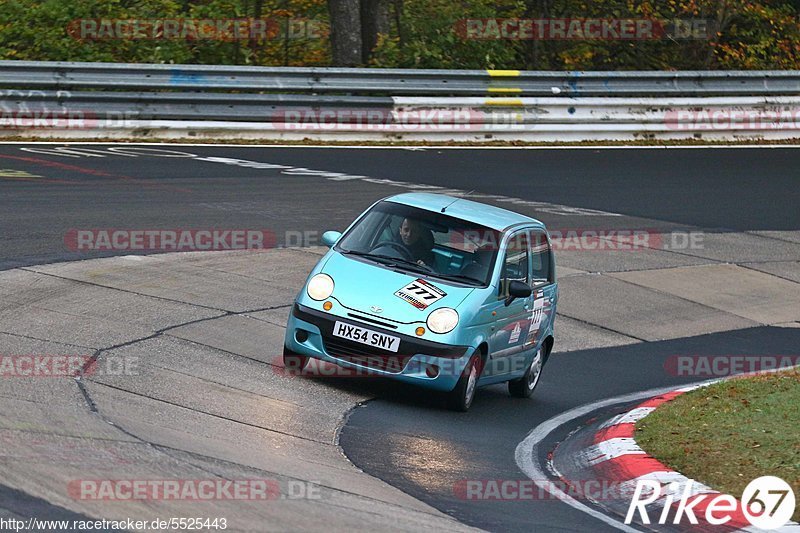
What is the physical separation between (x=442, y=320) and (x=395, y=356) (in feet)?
1.50

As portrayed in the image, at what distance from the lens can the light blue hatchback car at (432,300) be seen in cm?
944

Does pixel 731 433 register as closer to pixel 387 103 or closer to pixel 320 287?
pixel 320 287

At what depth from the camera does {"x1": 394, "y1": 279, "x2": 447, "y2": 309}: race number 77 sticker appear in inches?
376

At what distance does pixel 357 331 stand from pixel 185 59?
16.8 metres

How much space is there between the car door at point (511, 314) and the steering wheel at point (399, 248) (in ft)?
2.52

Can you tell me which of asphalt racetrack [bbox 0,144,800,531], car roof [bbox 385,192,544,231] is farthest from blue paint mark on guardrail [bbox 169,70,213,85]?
car roof [bbox 385,192,544,231]

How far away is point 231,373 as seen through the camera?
9.60 m

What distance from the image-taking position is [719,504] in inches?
283

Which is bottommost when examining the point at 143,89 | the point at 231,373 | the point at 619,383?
the point at 619,383

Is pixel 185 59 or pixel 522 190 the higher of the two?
pixel 185 59

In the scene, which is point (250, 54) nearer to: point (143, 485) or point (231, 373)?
point (231, 373)

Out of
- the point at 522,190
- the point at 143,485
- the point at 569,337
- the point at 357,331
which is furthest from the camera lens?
the point at 522,190

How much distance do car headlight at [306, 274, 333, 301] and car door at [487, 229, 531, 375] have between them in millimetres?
1364

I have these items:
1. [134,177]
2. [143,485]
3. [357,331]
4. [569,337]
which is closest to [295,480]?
[143,485]
